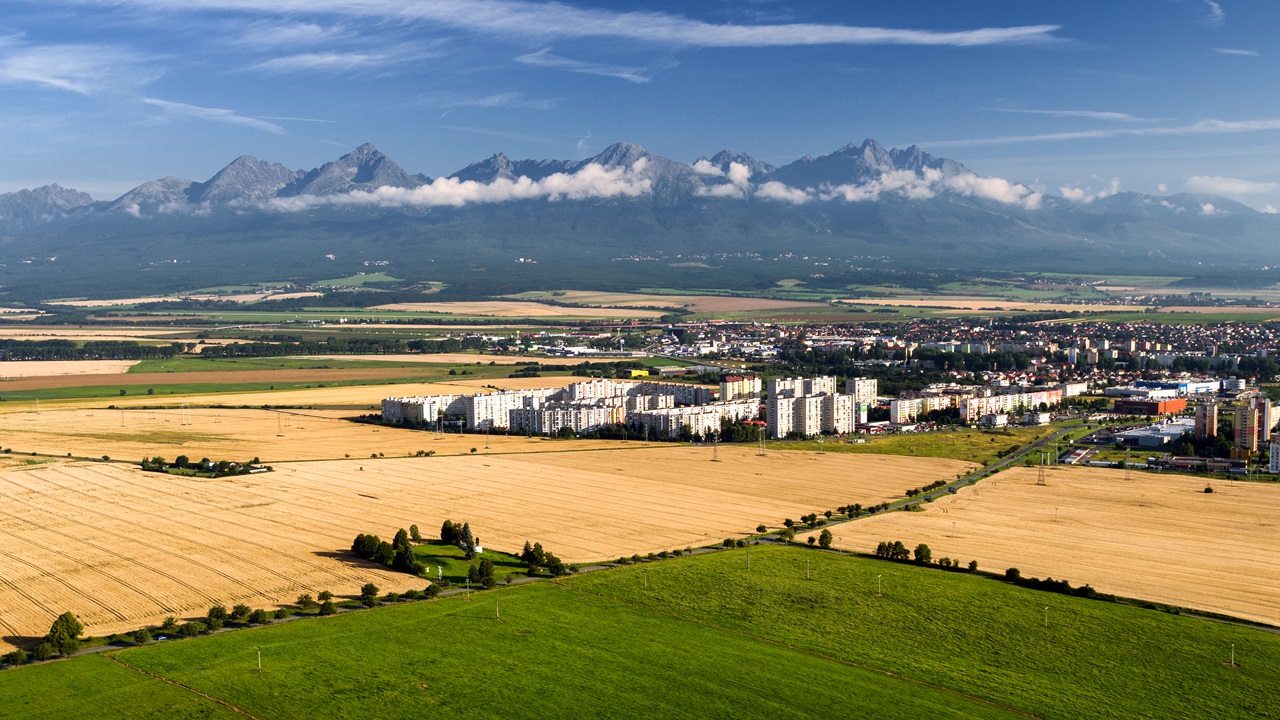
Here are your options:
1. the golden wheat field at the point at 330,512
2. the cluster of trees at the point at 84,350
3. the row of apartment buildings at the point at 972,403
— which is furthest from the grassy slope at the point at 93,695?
the cluster of trees at the point at 84,350

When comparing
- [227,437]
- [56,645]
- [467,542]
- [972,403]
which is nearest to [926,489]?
[467,542]

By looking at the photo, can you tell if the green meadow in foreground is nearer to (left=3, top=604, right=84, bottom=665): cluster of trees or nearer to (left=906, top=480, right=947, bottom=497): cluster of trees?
(left=3, top=604, right=84, bottom=665): cluster of trees

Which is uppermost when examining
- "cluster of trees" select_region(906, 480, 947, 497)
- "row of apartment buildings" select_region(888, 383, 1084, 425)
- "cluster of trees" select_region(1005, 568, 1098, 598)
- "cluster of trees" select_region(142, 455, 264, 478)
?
"row of apartment buildings" select_region(888, 383, 1084, 425)

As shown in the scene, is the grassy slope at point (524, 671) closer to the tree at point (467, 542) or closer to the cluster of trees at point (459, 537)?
the tree at point (467, 542)

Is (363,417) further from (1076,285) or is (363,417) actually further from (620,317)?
(1076,285)

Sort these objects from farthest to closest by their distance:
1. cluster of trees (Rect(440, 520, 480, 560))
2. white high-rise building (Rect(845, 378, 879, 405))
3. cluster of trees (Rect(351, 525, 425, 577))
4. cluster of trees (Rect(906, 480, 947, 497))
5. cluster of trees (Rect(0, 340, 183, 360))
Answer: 1. cluster of trees (Rect(0, 340, 183, 360))
2. white high-rise building (Rect(845, 378, 879, 405))
3. cluster of trees (Rect(906, 480, 947, 497))
4. cluster of trees (Rect(440, 520, 480, 560))
5. cluster of trees (Rect(351, 525, 425, 577))

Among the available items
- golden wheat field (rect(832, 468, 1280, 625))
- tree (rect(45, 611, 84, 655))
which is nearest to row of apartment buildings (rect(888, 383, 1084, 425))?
golden wheat field (rect(832, 468, 1280, 625))

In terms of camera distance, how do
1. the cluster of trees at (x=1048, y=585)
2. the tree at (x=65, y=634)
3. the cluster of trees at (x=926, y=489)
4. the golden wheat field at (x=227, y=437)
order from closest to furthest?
the tree at (x=65, y=634), the cluster of trees at (x=1048, y=585), the cluster of trees at (x=926, y=489), the golden wheat field at (x=227, y=437)
